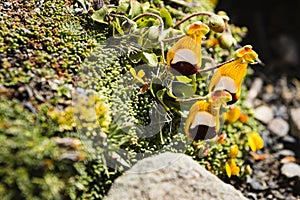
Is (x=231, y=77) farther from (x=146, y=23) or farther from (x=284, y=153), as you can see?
(x=284, y=153)

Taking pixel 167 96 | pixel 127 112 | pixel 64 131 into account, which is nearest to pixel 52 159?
pixel 64 131

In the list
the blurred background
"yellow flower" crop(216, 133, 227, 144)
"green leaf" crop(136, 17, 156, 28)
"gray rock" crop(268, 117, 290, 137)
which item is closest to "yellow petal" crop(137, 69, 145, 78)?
"green leaf" crop(136, 17, 156, 28)

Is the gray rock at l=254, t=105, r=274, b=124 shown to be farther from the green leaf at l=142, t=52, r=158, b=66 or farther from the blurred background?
the green leaf at l=142, t=52, r=158, b=66

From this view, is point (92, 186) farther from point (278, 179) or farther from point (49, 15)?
point (278, 179)

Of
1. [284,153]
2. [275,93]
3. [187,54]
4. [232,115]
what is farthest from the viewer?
[275,93]

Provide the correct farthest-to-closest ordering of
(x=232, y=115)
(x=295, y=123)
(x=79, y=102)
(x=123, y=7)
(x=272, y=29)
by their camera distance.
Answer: (x=272, y=29) < (x=295, y=123) < (x=232, y=115) < (x=123, y=7) < (x=79, y=102)

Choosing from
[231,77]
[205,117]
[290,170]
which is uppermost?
[231,77]

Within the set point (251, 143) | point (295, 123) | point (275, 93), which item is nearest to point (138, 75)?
point (251, 143)
